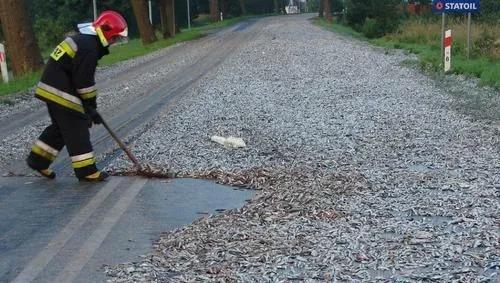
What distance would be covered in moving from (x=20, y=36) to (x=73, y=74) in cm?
1504

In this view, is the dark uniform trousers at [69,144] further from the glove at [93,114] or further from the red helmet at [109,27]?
the red helmet at [109,27]

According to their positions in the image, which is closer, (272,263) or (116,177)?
(272,263)

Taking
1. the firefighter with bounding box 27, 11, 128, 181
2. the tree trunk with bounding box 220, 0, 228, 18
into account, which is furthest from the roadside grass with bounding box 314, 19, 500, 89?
the tree trunk with bounding box 220, 0, 228, 18

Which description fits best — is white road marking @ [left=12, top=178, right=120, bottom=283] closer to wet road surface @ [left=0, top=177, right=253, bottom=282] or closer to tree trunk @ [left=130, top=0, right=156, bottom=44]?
Answer: wet road surface @ [left=0, top=177, right=253, bottom=282]

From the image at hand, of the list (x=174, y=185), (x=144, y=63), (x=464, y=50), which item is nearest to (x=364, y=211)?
(x=174, y=185)

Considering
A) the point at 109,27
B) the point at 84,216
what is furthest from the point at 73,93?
the point at 84,216

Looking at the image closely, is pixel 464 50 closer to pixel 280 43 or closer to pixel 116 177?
pixel 280 43

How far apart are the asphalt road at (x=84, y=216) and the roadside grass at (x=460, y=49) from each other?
10020mm

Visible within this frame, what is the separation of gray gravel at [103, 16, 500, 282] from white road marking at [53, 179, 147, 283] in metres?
0.32

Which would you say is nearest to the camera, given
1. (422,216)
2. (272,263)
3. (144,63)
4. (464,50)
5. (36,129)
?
(272,263)

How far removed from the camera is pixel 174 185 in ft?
24.9

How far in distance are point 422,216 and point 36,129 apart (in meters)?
7.59

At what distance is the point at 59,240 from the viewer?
5.76 meters

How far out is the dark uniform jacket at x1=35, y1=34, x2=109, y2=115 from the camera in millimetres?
7539
